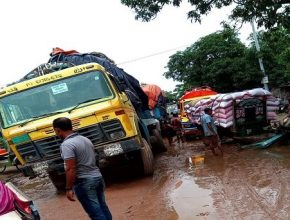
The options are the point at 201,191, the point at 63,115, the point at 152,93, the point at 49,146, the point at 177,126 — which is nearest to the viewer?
the point at 201,191

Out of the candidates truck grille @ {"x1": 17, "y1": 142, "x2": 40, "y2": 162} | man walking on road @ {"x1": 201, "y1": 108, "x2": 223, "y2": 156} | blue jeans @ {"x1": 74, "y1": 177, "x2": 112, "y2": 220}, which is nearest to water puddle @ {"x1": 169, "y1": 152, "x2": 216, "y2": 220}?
blue jeans @ {"x1": 74, "y1": 177, "x2": 112, "y2": 220}

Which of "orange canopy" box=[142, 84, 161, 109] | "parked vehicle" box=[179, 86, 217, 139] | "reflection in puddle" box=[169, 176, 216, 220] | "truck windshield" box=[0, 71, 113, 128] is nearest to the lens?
"reflection in puddle" box=[169, 176, 216, 220]

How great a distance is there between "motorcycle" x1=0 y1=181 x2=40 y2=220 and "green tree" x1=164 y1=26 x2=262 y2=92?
26727mm

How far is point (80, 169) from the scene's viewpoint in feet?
16.5

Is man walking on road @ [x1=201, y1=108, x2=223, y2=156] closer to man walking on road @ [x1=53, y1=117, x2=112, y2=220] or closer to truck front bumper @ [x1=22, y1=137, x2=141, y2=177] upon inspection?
truck front bumper @ [x1=22, y1=137, x2=141, y2=177]

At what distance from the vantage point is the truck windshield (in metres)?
8.89

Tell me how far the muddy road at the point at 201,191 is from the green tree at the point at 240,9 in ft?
10.6

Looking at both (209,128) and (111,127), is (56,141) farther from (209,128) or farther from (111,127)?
(209,128)

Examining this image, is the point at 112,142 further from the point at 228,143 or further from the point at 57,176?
the point at 228,143

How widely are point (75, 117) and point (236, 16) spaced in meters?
5.37

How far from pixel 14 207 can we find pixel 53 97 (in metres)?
5.34

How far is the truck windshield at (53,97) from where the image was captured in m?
8.89

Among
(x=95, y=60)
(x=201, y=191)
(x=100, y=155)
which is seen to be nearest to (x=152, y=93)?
(x=95, y=60)

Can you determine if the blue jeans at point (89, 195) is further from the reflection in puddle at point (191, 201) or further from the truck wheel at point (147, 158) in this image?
the truck wheel at point (147, 158)
